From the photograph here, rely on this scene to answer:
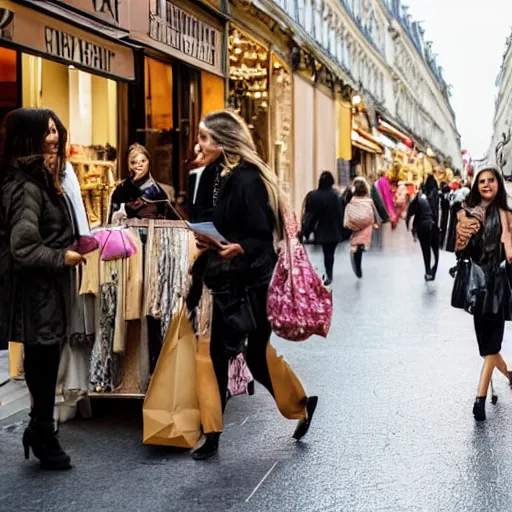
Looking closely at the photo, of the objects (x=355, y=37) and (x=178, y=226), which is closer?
(x=178, y=226)

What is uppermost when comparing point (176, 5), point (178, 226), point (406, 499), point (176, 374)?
point (176, 5)

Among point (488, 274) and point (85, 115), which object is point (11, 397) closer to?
point (488, 274)

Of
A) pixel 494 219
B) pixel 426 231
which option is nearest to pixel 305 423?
pixel 494 219

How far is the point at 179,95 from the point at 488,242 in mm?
10704

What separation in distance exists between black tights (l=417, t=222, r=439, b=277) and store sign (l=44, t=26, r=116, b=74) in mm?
6618

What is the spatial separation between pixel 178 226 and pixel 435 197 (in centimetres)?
2001

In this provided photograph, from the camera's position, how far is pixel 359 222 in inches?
647

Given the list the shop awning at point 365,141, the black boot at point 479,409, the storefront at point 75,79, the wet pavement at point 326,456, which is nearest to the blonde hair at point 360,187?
the storefront at point 75,79

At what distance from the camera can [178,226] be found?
6578 mm

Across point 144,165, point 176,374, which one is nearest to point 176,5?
point 144,165

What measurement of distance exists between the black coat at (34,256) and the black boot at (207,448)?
1.01 meters

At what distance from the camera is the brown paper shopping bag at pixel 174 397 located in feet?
18.9

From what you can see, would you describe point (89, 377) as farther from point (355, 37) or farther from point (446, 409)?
point (355, 37)

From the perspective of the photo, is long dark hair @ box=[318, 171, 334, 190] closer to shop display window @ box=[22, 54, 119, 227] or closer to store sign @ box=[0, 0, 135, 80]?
shop display window @ box=[22, 54, 119, 227]
